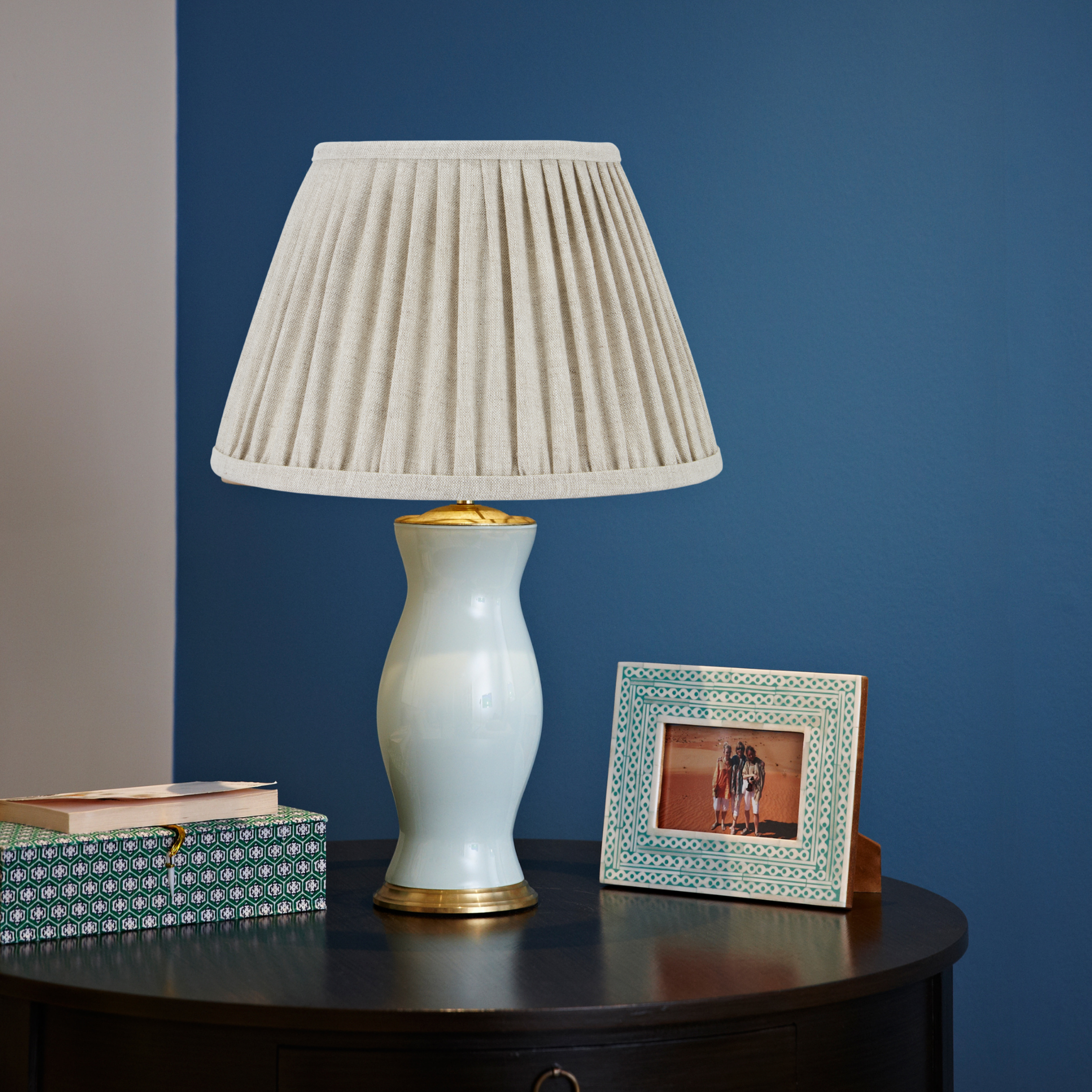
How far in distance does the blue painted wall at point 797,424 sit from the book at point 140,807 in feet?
2.11

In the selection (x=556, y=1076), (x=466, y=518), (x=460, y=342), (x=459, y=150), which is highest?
(x=459, y=150)

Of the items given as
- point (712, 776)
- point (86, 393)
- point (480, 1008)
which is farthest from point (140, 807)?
point (86, 393)

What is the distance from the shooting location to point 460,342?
84cm

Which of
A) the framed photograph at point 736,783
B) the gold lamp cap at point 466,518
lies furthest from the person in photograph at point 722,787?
the gold lamp cap at point 466,518

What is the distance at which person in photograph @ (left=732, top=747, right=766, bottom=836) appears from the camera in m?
1.06

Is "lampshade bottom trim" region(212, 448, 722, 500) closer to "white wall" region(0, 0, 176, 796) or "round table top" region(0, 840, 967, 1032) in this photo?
"round table top" region(0, 840, 967, 1032)

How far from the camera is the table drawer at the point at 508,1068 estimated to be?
0.74 meters

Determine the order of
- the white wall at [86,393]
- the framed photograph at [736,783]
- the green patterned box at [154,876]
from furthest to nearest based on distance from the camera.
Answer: the white wall at [86,393]
the framed photograph at [736,783]
the green patterned box at [154,876]

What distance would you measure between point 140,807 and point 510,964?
315 millimetres

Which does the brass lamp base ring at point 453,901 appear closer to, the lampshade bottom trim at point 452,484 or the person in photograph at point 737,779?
the person in photograph at point 737,779

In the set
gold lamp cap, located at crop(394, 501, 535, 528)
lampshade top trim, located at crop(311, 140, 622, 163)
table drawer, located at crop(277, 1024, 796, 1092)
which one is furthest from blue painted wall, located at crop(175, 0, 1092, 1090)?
table drawer, located at crop(277, 1024, 796, 1092)

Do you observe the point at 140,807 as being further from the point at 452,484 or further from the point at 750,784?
the point at 750,784

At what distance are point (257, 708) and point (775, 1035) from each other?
1056 millimetres

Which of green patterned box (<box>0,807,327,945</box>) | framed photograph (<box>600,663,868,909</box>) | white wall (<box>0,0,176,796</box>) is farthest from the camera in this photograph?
white wall (<box>0,0,176,796</box>)
